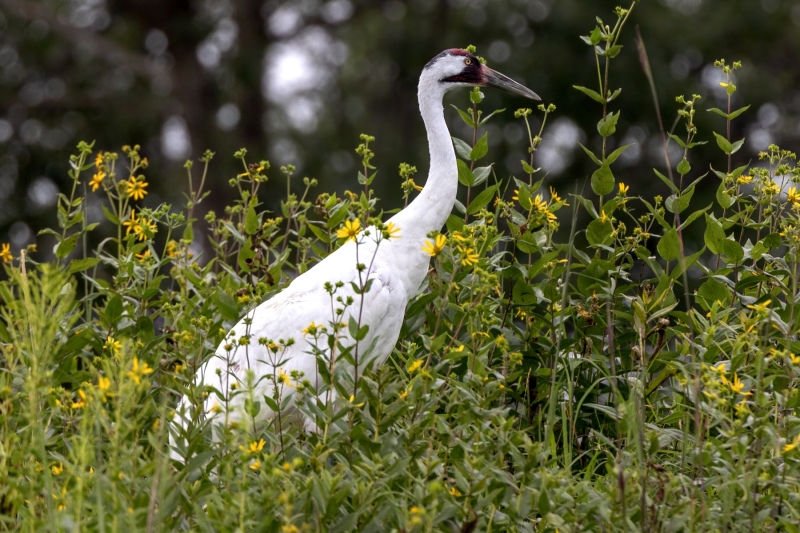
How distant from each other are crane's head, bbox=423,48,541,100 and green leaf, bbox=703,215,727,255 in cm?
102

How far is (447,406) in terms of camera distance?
10.5ft

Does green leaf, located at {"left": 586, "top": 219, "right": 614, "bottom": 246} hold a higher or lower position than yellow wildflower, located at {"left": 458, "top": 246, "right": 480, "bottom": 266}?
lower

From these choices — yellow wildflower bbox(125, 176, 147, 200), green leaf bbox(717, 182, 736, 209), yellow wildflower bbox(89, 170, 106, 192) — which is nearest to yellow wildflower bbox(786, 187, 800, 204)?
green leaf bbox(717, 182, 736, 209)

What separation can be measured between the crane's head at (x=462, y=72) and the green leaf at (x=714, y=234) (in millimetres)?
1015

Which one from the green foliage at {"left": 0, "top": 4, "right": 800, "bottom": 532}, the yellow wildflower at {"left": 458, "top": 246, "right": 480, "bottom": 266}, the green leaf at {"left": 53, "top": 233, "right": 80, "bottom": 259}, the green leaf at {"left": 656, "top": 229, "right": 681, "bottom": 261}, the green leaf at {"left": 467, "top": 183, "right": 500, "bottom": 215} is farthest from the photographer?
the green leaf at {"left": 467, "top": 183, "right": 500, "bottom": 215}

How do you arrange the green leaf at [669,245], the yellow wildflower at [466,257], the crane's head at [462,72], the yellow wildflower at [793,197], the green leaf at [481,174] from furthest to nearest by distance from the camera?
the crane's head at [462,72], the green leaf at [481,174], the green leaf at [669,245], the yellow wildflower at [793,197], the yellow wildflower at [466,257]

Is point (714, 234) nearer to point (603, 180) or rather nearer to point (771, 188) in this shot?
point (771, 188)

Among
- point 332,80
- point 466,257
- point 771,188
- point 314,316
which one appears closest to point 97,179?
point 314,316

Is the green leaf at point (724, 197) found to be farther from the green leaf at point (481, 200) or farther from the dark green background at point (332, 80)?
the dark green background at point (332, 80)

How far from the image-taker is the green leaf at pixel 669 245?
13.8 ft

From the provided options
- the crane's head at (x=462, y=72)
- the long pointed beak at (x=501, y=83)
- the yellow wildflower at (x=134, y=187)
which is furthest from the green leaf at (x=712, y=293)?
the yellow wildflower at (x=134, y=187)

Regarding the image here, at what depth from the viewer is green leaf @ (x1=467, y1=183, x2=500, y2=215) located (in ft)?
14.8

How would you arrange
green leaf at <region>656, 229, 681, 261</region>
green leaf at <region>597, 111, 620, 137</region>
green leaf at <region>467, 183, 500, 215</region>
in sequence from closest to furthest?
green leaf at <region>656, 229, 681, 261</region> < green leaf at <region>597, 111, 620, 137</region> < green leaf at <region>467, 183, 500, 215</region>

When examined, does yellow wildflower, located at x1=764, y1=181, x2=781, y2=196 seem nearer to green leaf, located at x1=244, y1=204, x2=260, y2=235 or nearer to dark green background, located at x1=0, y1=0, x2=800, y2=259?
green leaf, located at x1=244, y1=204, x2=260, y2=235
